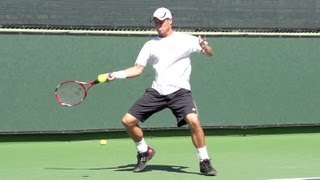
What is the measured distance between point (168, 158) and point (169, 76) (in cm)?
173

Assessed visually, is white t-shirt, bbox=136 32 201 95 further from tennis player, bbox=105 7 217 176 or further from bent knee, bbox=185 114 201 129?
bent knee, bbox=185 114 201 129

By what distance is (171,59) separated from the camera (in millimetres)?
6512

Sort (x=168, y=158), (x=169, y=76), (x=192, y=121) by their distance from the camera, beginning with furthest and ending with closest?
(x=168, y=158) < (x=169, y=76) < (x=192, y=121)

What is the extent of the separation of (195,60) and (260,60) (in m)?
1.00

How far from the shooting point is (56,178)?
6.41 m

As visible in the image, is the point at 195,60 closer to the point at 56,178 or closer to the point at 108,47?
the point at 108,47


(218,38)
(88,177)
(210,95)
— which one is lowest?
(88,177)

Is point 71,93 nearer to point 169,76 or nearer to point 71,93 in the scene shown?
point 71,93

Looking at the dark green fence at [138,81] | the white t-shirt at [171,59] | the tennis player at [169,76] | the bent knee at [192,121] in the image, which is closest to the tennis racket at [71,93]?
the tennis player at [169,76]

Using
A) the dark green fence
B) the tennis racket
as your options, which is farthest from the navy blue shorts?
the dark green fence

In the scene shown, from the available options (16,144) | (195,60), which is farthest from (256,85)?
(16,144)

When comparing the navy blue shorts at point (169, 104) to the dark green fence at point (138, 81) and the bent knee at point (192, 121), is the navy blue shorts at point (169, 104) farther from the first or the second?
the dark green fence at point (138, 81)

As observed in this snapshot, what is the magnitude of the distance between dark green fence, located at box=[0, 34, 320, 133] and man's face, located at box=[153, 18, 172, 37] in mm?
2907

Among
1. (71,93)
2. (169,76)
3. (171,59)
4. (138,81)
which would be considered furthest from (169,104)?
(138,81)
